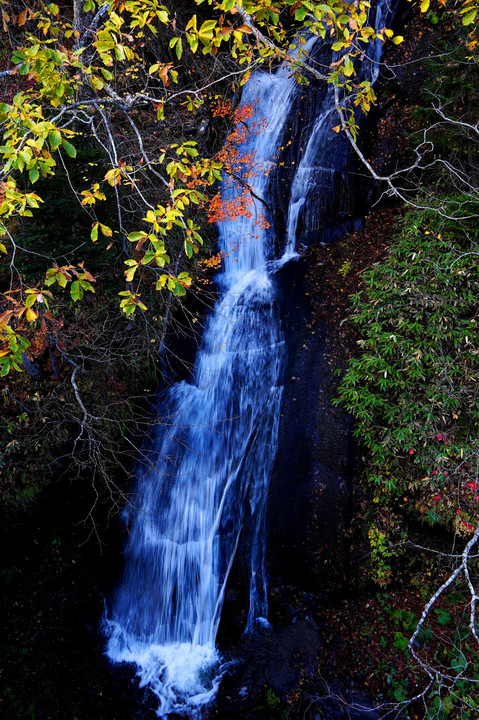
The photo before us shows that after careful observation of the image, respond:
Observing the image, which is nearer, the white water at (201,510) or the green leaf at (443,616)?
the green leaf at (443,616)

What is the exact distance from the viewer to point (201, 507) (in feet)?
21.7

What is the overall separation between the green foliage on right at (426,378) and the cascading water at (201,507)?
1.74 metres

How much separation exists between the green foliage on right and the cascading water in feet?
5.72

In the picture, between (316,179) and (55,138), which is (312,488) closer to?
(55,138)

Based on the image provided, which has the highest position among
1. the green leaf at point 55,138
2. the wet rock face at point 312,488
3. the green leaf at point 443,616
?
the green leaf at point 55,138

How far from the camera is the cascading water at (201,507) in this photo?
20.1ft

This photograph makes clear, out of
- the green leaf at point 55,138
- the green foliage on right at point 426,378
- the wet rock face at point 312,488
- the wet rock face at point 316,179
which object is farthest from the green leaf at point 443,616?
the green leaf at point 55,138

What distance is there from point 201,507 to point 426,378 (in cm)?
433

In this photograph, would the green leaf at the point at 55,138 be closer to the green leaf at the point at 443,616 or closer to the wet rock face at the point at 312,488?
the wet rock face at the point at 312,488

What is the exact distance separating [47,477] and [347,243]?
7.38 m

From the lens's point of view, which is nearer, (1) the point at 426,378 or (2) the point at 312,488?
(1) the point at 426,378

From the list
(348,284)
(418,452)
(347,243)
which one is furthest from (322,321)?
(418,452)

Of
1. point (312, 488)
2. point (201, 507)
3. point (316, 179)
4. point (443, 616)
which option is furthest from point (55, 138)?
point (443, 616)

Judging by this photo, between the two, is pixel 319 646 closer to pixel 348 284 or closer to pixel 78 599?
pixel 78 599
